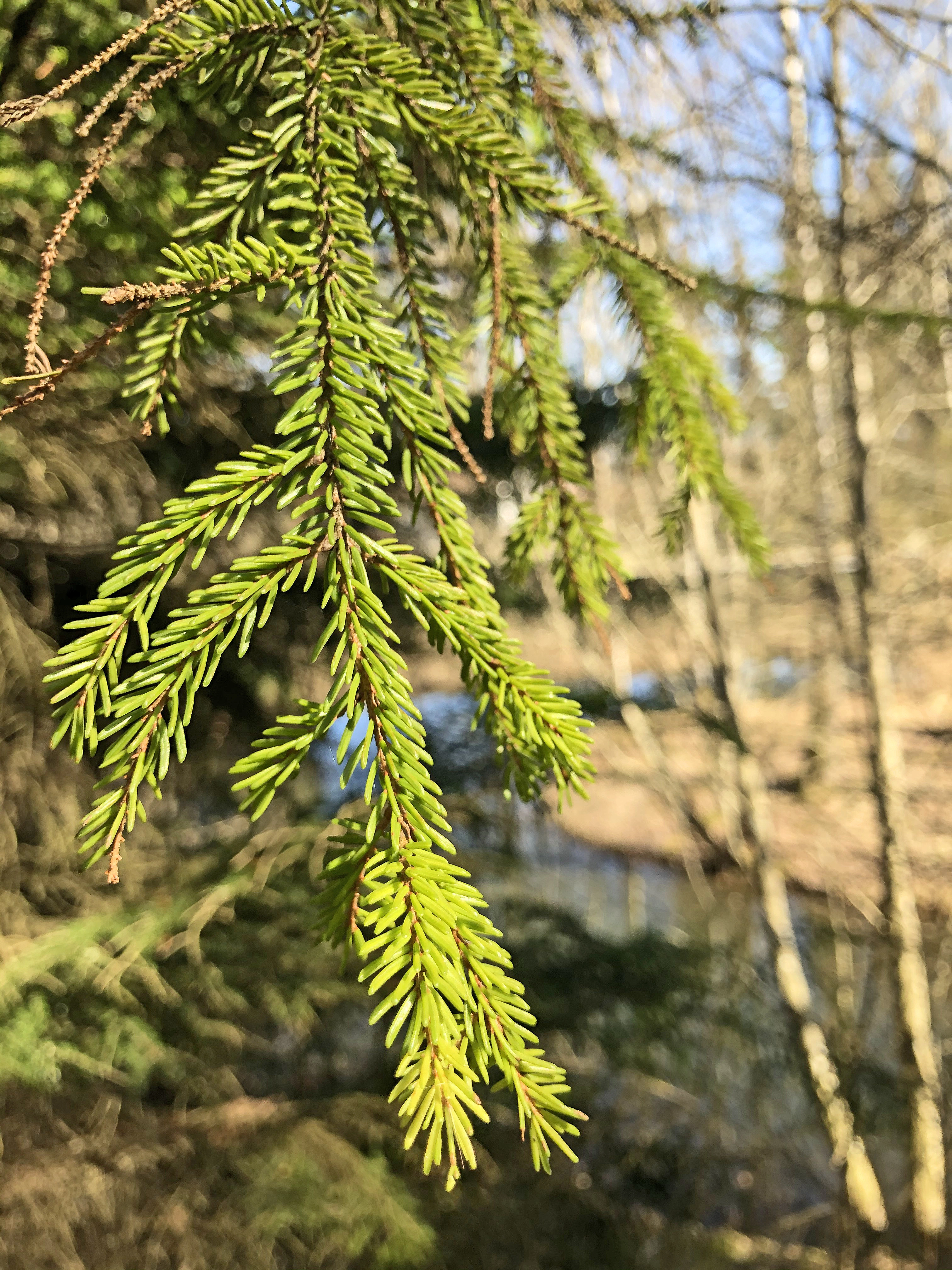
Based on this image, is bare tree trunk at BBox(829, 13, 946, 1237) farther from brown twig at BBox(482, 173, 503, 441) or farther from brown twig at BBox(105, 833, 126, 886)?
brown twig at BBox(105, 833, 126, 886)

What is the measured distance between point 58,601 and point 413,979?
2.19 meters

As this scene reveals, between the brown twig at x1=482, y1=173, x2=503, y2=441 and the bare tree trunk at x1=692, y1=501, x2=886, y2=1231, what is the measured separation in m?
1.68

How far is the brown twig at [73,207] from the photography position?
1.47 ft

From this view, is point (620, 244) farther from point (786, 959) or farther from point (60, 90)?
point (786, 959)

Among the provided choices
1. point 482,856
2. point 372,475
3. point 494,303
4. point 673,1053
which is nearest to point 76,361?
point 372,475

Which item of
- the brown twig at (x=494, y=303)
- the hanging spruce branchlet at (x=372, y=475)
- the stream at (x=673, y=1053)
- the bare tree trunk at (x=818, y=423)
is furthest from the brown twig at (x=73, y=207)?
the stream at (x=673, y=1053)

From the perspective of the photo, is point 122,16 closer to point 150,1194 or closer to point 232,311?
point 232,311

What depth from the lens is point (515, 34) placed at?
701 mm

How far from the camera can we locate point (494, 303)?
1.92 ft

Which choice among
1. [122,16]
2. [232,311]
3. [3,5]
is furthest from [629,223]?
[3,5]

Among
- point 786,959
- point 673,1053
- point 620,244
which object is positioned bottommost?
point 673,1053

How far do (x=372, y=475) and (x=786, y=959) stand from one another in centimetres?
292

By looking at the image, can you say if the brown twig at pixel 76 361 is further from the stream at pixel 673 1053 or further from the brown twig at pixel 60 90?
the stream at pixel 673 1053

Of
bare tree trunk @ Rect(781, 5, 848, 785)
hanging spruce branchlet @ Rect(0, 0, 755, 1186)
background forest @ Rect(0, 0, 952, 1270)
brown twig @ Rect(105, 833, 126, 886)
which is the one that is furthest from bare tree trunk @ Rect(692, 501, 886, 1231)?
brown twig @ Rect(105, 833, 126, 886)
